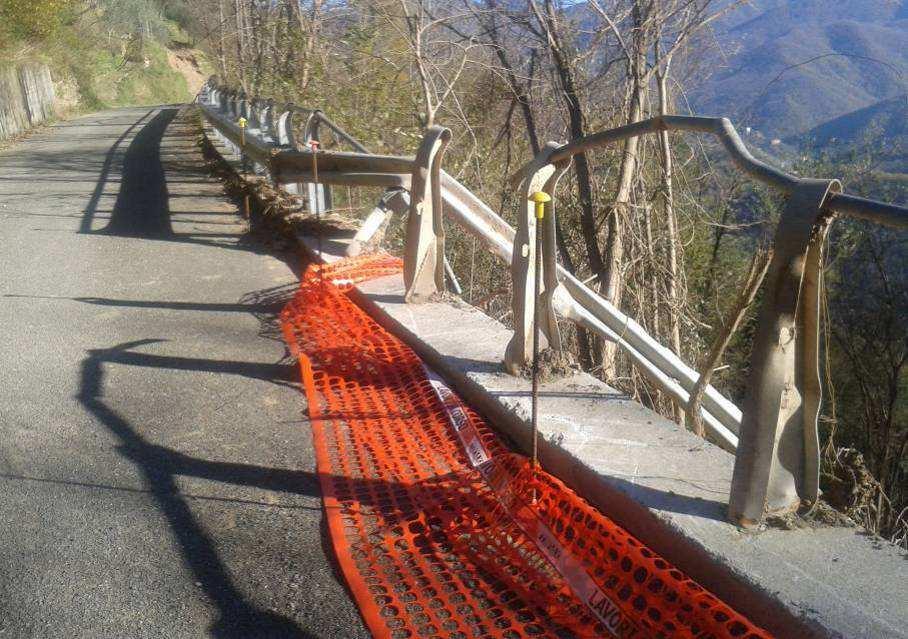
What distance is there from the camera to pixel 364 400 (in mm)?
4309

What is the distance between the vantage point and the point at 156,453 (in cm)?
372

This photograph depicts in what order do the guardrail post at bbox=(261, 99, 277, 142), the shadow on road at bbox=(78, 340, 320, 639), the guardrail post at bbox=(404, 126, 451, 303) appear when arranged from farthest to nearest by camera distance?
1. the guardrail post at bbox=(261, 99, 277, 142)
2. the guardrail post at bbox=(404, 126, 451, 303)
3. the shadow on road at bbox=(78, 340, 320, 639)

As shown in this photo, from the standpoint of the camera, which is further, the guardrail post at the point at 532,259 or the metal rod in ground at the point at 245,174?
the metal rod in ground at the point at 245,174

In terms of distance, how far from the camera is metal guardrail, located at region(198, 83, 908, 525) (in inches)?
95.9

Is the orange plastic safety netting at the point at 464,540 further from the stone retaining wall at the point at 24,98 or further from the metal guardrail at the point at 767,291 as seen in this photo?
the stone retaining wall at the point at 24,98

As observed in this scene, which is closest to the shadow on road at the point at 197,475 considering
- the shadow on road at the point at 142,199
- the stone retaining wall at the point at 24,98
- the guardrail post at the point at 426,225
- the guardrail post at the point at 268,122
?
the guardrail post at the point at 426,225

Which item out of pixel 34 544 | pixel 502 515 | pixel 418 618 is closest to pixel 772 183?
pixel 502 515

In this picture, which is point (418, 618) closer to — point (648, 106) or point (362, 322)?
point (362, 322)

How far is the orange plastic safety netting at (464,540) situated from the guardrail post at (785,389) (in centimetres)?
40

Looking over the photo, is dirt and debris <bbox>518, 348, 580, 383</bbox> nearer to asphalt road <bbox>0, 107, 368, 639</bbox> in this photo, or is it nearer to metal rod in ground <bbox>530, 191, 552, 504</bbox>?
metal rod in ground <bbox>530, 191, 552, 504</bbox>

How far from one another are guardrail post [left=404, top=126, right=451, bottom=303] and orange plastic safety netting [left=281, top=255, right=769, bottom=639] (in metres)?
1.06

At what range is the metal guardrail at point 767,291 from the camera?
2.44 metres

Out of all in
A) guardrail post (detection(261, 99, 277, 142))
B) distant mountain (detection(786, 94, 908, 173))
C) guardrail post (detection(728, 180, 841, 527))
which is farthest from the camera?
distant mountain (detection(786, 94, 908, 173))

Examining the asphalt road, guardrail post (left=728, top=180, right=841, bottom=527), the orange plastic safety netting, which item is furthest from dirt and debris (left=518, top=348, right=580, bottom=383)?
guardrail post (left=728, top=180, right=841, bottom=527)
